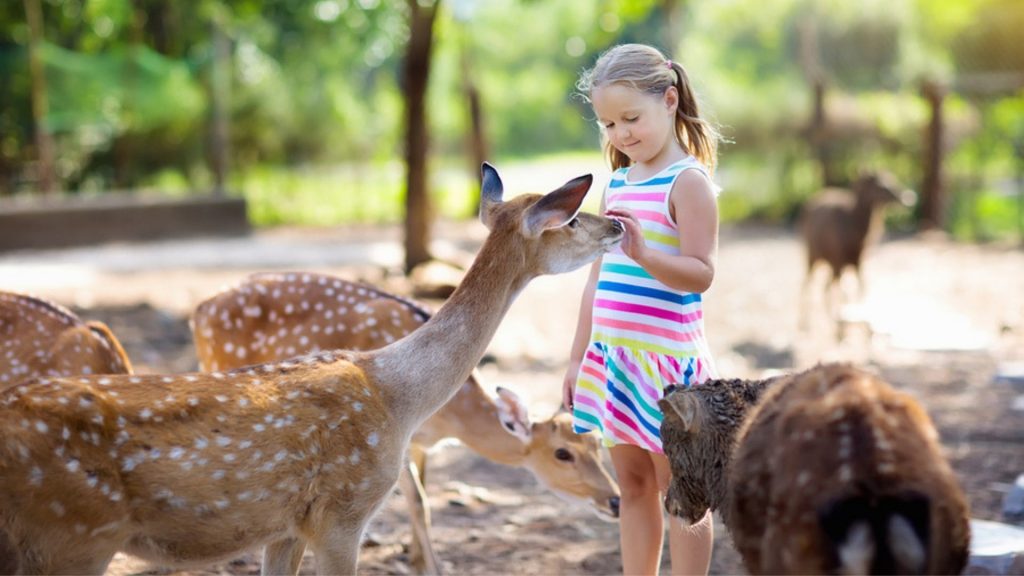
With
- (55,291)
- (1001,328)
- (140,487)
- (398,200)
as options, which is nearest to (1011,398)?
(1001,328)

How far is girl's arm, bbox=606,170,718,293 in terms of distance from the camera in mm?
3496

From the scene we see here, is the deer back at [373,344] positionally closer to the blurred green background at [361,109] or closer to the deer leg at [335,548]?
the deer leg at [335,548]

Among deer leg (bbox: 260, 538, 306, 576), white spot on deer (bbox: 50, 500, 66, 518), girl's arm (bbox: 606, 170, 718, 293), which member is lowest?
deer leg (bbox: 260, 538, 306, 576)

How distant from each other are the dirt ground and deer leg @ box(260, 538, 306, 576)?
916 millimetres

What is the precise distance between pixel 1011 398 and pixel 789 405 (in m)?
5.57

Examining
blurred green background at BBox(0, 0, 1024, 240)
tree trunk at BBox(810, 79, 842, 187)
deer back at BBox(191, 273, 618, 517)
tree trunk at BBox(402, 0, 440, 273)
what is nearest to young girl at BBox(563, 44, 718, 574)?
deer back at BBox(191, 273, 618, 517)

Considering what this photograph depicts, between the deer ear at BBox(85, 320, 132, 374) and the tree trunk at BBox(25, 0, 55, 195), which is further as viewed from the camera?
the tree trunk at BBox(25, 0, 55, 195)

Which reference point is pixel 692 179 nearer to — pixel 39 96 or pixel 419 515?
pixel 419 515

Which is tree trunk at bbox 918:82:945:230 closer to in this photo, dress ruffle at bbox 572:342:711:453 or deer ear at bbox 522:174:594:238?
dress ruffle at bbox 572:342:711:453

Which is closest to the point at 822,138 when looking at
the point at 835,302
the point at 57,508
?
the point at 835,302

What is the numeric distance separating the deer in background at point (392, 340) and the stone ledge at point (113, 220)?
40.7 feet

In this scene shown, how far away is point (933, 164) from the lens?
18.5 metres

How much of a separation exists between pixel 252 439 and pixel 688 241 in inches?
52.5

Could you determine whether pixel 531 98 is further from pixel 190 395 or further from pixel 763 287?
pixel 190 395
